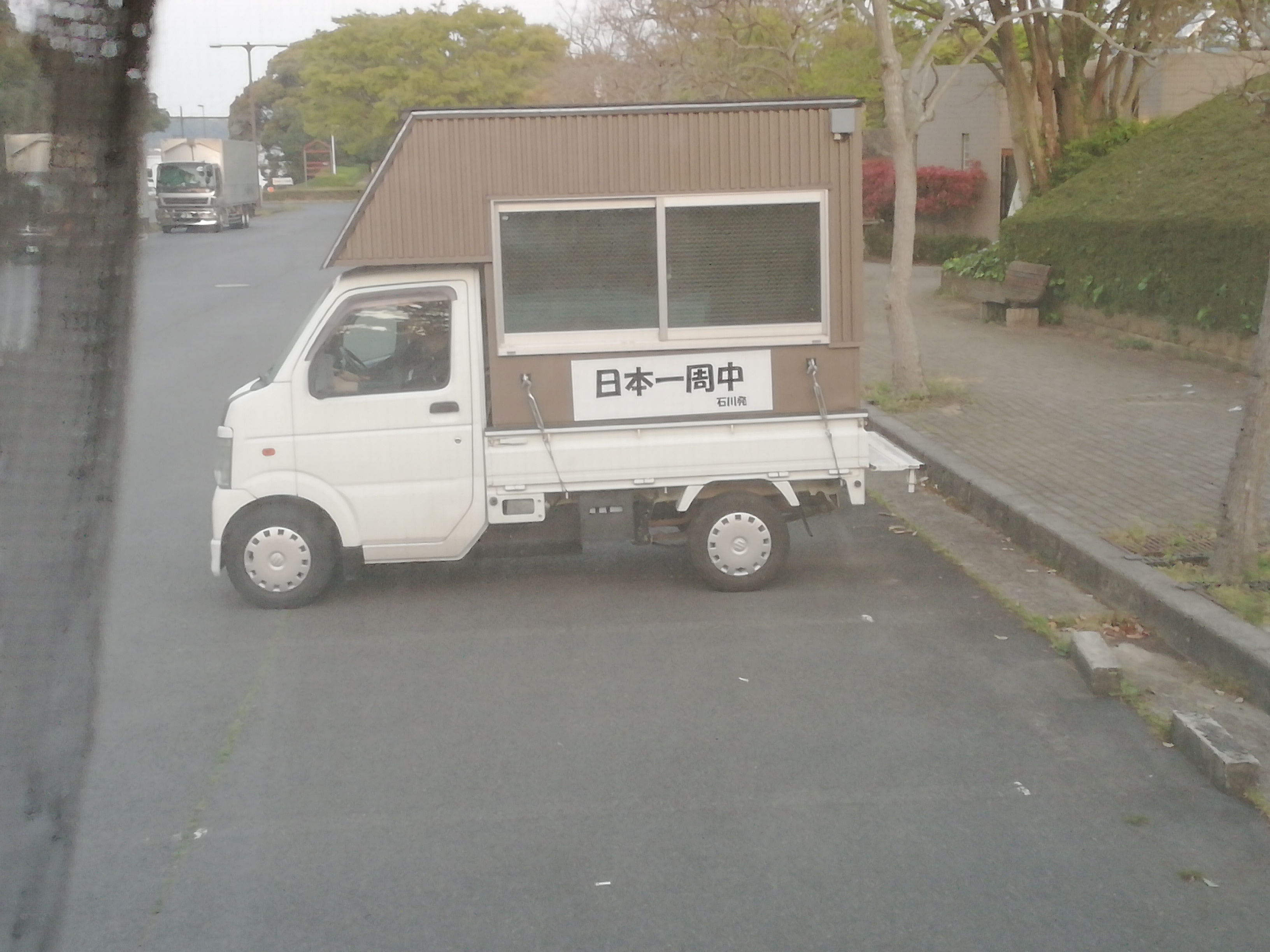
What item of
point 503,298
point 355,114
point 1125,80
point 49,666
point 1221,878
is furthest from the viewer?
point 355,114

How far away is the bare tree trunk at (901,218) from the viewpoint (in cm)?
1314

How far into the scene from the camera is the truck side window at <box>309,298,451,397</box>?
7.74 metres

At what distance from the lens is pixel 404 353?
7.81 m

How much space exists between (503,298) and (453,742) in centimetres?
278

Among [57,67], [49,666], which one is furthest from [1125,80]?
[49,666]

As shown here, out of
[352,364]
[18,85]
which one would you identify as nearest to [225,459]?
[352,364]

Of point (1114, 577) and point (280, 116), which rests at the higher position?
point (280, 116)

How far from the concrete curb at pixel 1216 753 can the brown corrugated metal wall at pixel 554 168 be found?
3.12m

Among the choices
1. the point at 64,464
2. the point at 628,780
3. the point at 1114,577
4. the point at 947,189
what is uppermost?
the point at 947,189

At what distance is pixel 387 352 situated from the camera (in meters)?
7.80

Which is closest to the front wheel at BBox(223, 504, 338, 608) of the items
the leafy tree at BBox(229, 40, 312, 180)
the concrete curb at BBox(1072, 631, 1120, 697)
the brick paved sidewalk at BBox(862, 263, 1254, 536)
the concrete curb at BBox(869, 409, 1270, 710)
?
the concrete curb at BBox(1072, 631, 1120, 697)

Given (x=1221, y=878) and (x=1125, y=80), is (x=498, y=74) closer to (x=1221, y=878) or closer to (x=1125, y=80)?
(x=1125, y=80)

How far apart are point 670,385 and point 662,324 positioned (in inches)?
13.0

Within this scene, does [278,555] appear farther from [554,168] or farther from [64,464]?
[64,464]
